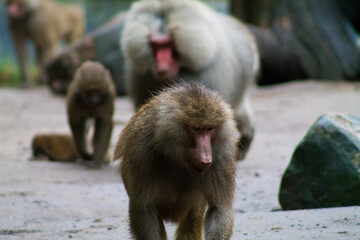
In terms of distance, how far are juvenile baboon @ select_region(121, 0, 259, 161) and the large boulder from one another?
49.9 inches

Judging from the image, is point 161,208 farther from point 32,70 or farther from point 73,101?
point 32,70

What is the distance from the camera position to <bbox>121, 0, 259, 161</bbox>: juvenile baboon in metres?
5.26

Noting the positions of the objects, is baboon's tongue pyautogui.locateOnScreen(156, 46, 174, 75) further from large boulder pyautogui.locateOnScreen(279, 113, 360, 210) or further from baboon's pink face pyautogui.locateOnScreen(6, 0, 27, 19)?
baboon's pink face pyautogui.locateOnScreen(6, 0, 27, 19)

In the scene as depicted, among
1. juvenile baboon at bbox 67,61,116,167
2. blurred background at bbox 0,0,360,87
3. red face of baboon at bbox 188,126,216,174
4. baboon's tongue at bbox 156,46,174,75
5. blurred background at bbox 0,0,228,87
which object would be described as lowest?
blurred background at bbox 0,0,228,87

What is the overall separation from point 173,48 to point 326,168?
6.36 feet

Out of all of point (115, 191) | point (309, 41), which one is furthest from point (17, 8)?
point (115, 191)

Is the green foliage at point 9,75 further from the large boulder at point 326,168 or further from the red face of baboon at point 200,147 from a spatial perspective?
the red face of baboon at point 200,147

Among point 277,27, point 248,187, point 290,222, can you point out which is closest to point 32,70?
point 277,27

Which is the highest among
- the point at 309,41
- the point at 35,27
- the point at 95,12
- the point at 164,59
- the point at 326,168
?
the point at 164,59

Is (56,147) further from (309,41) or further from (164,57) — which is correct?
(309,41)

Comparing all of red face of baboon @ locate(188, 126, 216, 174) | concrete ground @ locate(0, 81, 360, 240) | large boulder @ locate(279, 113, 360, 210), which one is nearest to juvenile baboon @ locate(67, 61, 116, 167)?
concrete ground @ locate(0, 81, 360, 240)

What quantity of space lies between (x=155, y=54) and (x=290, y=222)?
2.28 metres

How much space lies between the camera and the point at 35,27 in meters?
13.2

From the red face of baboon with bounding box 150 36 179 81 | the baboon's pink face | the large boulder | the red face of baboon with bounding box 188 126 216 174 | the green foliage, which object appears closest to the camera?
the red face of baboon with bounding box 188 126 216 174
